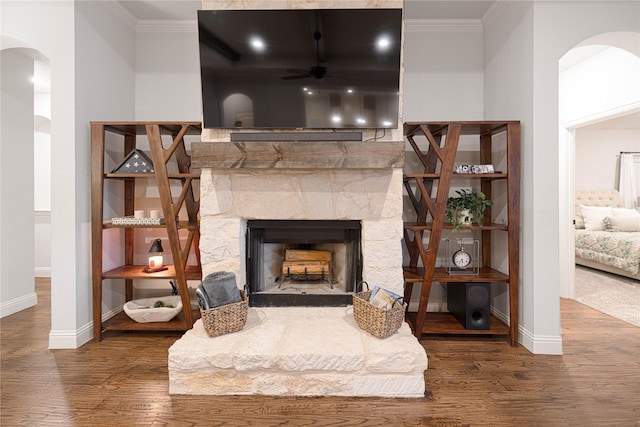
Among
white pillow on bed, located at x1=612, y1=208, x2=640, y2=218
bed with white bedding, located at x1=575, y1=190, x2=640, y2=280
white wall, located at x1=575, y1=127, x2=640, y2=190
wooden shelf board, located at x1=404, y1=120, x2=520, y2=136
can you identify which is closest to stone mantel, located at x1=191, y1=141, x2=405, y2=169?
wooden shelf board, located at x1=404, y1=120, x2=520, y2=136

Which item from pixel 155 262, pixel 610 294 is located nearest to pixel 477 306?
pixel 610 294

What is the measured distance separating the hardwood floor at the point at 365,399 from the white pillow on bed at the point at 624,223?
3487 millimetres

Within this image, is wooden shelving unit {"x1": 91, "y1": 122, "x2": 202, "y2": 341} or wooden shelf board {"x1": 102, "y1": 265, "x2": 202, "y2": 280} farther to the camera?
wooden shelf board {"x1": 102, "y1": 265, "x2": 202, "y2": 280}

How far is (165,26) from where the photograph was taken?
10.7ft

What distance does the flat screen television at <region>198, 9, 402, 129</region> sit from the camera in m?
2.34

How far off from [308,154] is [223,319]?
1180mm

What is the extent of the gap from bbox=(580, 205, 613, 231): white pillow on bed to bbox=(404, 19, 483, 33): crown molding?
4.05 meters

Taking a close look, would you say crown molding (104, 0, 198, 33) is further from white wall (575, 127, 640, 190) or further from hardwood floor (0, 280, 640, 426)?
white wall (575, 127, 640, 190)

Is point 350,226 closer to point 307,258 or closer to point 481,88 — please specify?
point 307,258

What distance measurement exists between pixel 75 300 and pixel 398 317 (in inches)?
90.4

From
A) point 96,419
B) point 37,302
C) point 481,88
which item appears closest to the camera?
point 96,419

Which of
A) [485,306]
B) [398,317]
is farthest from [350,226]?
[485,306]

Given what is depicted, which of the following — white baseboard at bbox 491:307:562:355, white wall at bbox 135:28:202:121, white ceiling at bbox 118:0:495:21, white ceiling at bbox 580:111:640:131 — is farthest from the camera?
white ceiling at bbox 580:111:640:131

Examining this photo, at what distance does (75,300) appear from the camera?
2.59 meters
